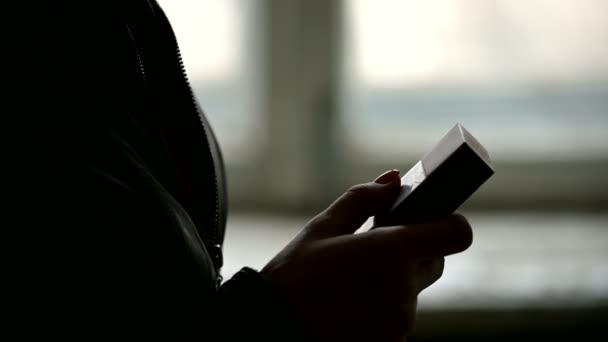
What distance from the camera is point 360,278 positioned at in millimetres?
409

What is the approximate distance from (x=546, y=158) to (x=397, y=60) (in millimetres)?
361

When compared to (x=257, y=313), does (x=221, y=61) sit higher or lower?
higher

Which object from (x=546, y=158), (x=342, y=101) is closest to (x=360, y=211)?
(x=342, y=101)

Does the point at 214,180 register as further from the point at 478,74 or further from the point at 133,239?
the point at 478,74

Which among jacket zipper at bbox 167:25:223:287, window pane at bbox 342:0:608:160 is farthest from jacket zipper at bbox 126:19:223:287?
window pane at bbox 342:0:608:160

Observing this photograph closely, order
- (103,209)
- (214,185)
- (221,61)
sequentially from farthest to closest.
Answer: (221,61) → (214,185) → (103,209)

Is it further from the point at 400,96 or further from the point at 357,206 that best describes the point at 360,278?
the point at 400,96

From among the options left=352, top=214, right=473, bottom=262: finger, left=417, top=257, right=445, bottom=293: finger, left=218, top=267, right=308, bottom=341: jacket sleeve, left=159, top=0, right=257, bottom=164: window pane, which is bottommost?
left=218, top=267, right=308, bottom=341: jacket sleeve

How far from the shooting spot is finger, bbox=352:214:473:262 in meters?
0.41

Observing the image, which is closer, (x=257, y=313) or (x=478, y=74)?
(x=257, y=313)

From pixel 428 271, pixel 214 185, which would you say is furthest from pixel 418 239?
pixel 214 185

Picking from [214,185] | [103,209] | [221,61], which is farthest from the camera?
[221,61]

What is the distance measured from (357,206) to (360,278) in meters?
0.06

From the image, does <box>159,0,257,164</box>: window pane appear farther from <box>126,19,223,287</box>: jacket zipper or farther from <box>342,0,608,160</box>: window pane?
<box>126,19,223,287</box>: jacket zipper
